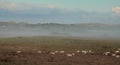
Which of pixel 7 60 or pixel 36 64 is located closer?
pixel 36 64

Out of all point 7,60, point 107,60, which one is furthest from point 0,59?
point 107,60

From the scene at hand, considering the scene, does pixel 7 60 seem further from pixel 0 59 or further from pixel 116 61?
pixel 116 61

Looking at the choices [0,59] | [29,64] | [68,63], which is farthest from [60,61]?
[0,59]

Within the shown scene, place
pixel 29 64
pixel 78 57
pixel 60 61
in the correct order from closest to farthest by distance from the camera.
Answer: pixel 29 64 → pixel 60 61 → pixel 78 57

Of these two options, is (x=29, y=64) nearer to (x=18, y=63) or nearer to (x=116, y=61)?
(x=18, y=63)

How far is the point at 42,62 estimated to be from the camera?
36.1 meters

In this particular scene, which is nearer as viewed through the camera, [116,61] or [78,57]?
[116,61]

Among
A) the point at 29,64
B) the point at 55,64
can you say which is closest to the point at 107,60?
the point at 55,64

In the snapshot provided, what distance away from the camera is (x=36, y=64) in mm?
34625

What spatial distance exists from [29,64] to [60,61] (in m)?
4.01

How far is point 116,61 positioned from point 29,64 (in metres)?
9.86

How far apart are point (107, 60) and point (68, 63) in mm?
5284

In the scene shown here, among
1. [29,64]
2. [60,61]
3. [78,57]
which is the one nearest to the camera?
[29,64]

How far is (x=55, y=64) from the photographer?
34625 millimetres
